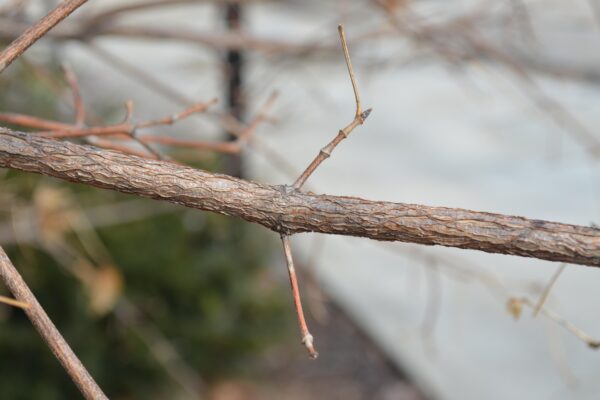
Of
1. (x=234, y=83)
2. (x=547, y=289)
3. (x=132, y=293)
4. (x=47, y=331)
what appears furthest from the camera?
(x=234, y=83)

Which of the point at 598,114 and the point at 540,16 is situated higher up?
the point at 540,16

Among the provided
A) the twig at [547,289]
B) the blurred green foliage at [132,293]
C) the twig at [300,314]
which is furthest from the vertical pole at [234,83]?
the twig at [300,314]

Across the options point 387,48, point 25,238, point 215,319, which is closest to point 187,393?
point 215,319

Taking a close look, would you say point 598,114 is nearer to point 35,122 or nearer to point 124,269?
point 124,269

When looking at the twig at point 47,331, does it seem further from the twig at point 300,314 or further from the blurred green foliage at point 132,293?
the blurred green foliage at point 132,293

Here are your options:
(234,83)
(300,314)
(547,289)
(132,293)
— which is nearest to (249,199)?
(300,314)

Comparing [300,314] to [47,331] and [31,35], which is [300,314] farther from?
[31,35]

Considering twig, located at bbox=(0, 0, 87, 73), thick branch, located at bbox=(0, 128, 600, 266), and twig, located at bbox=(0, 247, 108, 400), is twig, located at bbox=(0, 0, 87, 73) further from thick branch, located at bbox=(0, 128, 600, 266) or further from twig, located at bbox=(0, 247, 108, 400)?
twig, located at bbox=(0, 247, 108, 400)
